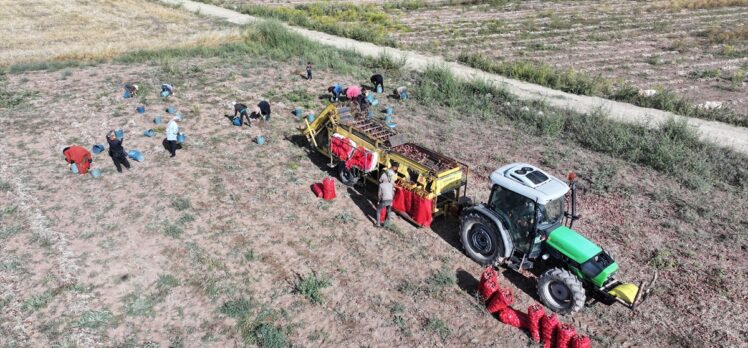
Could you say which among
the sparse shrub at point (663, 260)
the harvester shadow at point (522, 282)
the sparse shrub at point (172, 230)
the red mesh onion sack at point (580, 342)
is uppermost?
the red mesh onion sack at point (580, 342)

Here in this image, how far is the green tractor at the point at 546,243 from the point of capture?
911 cm

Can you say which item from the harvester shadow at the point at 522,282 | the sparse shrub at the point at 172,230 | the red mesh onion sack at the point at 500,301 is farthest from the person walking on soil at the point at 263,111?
the red mesh onion sack at the point at 500,301

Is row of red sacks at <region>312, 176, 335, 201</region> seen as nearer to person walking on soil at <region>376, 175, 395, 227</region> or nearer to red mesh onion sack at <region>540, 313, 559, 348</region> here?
person walking on soil at <region>376, 175, 395, 227</region>

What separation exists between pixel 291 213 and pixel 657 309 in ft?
26.7

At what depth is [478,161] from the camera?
51.3 ft

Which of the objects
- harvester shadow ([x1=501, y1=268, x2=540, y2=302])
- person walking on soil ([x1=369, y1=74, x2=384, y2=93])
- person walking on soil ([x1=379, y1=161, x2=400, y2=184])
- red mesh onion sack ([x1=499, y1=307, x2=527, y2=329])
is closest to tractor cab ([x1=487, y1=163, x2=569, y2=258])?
harvester shadow ([x1=501, y1=268, x2=540, y2=302])

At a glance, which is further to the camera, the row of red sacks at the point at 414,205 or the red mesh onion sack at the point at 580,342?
the row of red sacks at the point at 414,205

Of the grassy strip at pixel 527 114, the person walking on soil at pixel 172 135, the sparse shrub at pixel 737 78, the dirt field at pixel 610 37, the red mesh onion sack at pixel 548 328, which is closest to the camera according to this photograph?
the red mesh onion sack at pixel 548 328

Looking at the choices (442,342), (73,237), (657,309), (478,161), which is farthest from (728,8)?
(73,237)

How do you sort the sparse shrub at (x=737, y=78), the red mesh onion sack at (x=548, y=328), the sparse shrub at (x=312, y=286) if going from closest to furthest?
the red mesh onion sack at (x=548, y=328), the sparse shrub at (x=312, y=286), the sparse shrub at (x=737, y=78)

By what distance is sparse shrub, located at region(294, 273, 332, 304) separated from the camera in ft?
32.2

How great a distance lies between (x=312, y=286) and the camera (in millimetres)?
9961

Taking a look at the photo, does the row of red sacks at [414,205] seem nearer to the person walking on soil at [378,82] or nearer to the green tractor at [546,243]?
the green tractor at [546,243]

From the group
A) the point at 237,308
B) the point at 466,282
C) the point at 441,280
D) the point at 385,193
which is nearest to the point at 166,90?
the point at 385,193
